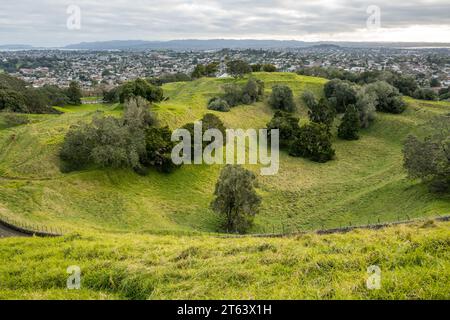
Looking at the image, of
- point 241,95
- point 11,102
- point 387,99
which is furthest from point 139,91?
point 387,99

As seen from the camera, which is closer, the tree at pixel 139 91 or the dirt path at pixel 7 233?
the dirt path at pixel 7 233

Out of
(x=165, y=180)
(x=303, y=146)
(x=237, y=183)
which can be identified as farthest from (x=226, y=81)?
(x=237, y=183)

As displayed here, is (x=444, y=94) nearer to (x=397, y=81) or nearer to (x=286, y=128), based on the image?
(x=397, y=81)

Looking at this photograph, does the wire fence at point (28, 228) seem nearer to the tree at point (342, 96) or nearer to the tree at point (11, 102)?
the tree at point (11, 102)

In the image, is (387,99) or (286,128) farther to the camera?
(387,99)

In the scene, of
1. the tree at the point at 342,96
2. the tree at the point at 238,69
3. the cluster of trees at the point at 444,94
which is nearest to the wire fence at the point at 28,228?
the tree at the point at 342,96

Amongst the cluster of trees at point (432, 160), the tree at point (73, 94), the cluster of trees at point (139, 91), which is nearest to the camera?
the cluster of trees at point (432, 160)
